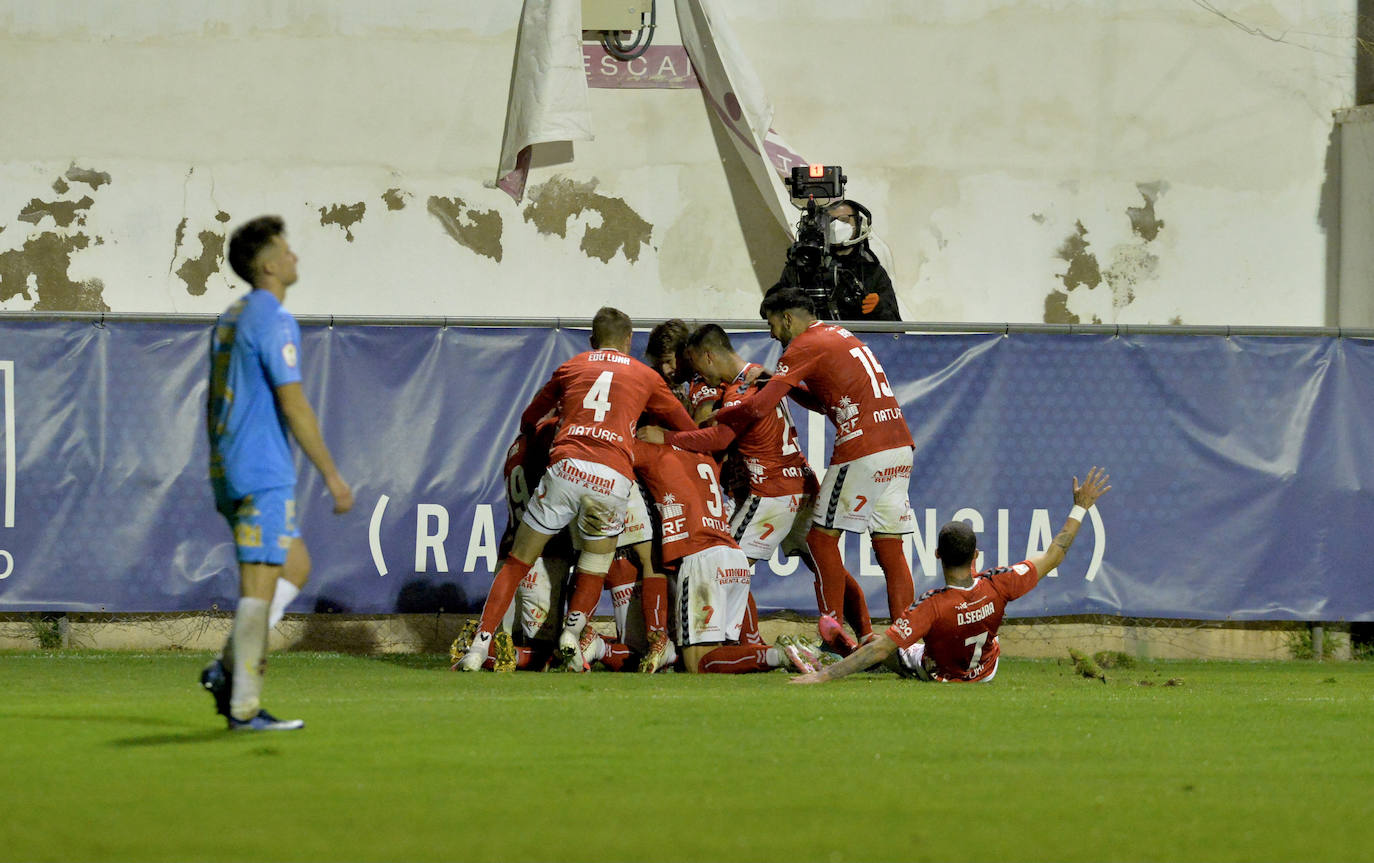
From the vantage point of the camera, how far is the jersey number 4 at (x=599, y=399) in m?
9.26

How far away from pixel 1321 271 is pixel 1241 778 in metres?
10.3

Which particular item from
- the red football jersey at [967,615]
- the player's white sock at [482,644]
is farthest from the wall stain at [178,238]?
the red football jersey at [967,615]

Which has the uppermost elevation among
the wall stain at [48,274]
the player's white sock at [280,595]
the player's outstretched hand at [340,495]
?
the wall stain at [48,274]

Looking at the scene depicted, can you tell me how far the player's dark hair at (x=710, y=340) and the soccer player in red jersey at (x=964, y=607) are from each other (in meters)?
2.05

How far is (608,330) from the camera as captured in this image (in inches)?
374

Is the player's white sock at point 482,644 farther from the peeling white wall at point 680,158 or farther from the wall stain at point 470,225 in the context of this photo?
the wall stain at point 470,225

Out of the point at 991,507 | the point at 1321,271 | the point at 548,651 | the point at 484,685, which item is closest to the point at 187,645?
the point at 548,651

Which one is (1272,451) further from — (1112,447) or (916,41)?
(916,41)

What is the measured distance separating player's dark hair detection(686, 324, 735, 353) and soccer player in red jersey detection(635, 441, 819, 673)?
73 centimetres

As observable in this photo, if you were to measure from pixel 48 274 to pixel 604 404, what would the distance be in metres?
6.68

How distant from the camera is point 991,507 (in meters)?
10.9

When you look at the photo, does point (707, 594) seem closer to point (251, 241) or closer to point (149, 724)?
point (149, 724)

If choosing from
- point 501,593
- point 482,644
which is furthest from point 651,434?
point 482,644

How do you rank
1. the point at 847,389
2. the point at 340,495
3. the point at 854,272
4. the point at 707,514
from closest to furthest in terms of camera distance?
1. the point at 340,495
2. the point at 707,514
3. the point at 847,389
4. the point at 854,272
